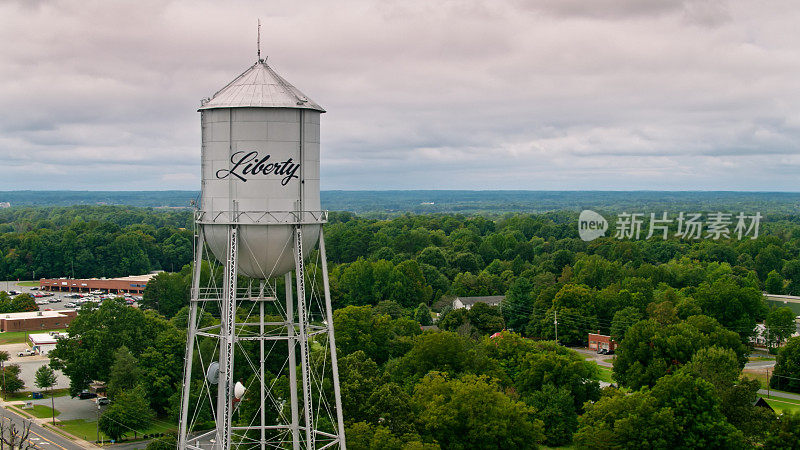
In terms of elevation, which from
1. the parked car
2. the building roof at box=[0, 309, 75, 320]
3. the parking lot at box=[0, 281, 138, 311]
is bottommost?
the parking lot at box=[0, 281, 138, 311]

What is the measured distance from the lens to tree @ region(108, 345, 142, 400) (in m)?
56.4

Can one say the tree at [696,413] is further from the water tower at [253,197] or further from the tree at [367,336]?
the tree at [367,336]

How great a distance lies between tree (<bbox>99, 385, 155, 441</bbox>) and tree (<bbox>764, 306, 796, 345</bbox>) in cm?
5552

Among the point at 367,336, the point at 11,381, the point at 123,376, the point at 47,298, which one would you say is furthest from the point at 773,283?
the point at 47,298

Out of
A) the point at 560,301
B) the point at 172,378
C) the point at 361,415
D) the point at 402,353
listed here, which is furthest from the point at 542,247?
the point at 361,415

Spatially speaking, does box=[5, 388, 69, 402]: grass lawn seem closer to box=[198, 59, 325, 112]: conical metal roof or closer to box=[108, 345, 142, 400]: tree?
box=[108, 345, 142, 400]: tree

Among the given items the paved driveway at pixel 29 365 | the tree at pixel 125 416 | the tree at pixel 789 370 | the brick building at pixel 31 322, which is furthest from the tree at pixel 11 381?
the tree at pixel 789 370

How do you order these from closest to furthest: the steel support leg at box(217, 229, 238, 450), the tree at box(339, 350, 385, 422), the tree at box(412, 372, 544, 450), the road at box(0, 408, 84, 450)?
the steel support leg at box(217, 229, 238, 450) → the tree at box(412, 372, 544, 450) → the tree at box(339, 350, 385, 422) → the road at box(0, 408, 84, 450)

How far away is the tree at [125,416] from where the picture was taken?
167ft

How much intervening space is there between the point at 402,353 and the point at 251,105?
3919 centimetres

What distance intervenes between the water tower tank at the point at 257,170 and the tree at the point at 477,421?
17289 millimetres

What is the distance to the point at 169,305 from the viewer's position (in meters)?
95.5

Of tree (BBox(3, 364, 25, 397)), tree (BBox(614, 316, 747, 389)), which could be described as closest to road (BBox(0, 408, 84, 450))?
tree (BBox(3, 364, 25, 397))

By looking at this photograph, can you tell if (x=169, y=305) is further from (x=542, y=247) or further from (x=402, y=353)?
(x=542, y=247)
